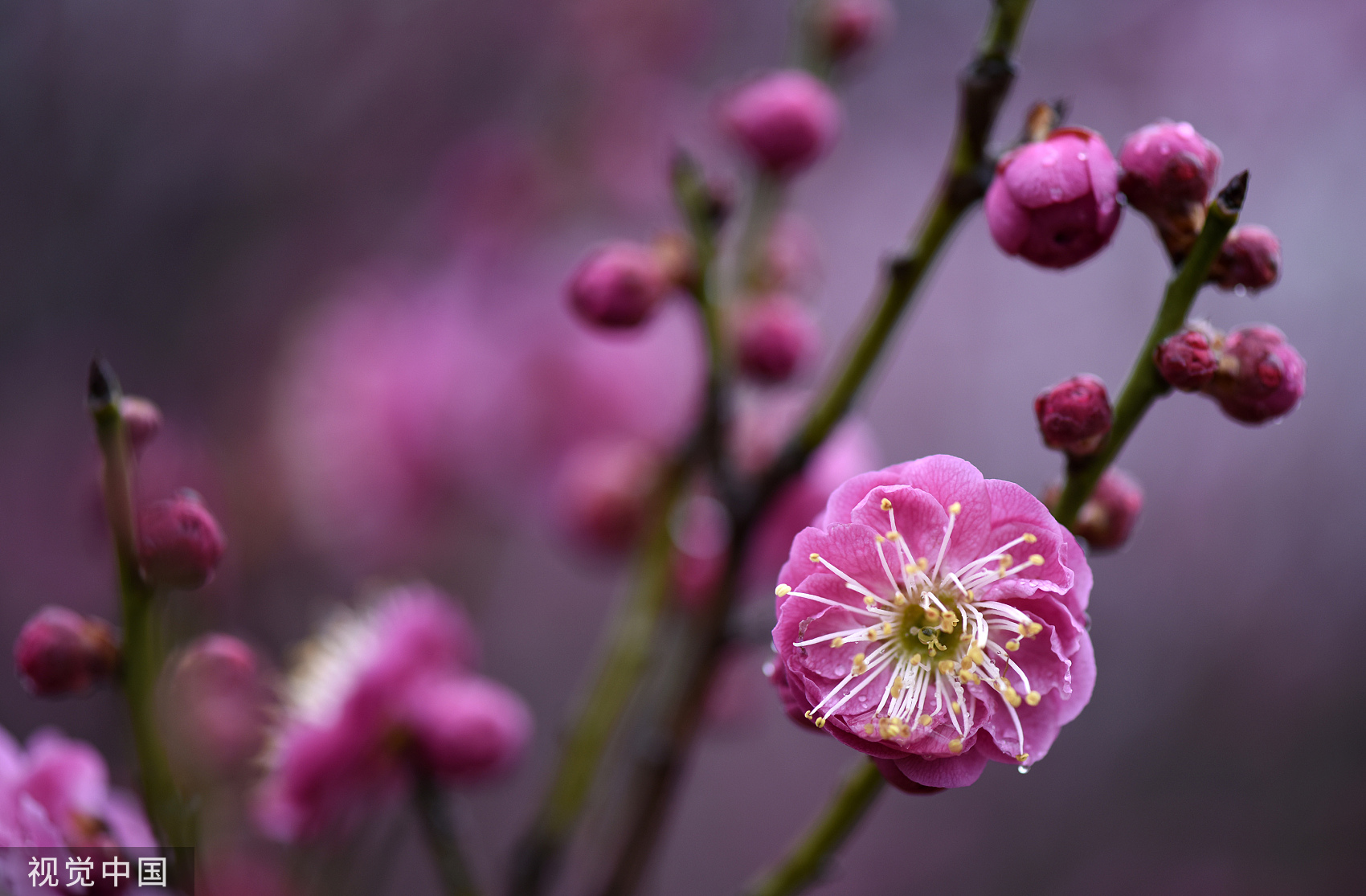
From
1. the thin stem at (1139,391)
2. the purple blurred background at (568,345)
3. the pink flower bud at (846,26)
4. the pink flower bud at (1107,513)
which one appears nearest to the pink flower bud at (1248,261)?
the thin stem at (1139,391)

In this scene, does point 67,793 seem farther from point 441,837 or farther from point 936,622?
point 936,622

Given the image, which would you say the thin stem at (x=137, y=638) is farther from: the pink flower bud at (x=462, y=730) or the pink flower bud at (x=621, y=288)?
the pink flower bud at (x=621, y=288)

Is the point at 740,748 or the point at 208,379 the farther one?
the point at 740,748

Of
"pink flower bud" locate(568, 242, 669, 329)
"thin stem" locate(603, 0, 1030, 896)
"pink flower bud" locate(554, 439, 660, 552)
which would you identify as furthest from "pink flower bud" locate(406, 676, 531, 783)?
"pink flower bud" locate(568, 242, 669, 329)

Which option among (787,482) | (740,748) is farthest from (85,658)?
(740,748)

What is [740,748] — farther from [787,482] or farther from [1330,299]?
[787,482]

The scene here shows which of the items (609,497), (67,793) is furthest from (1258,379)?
(67,793)
